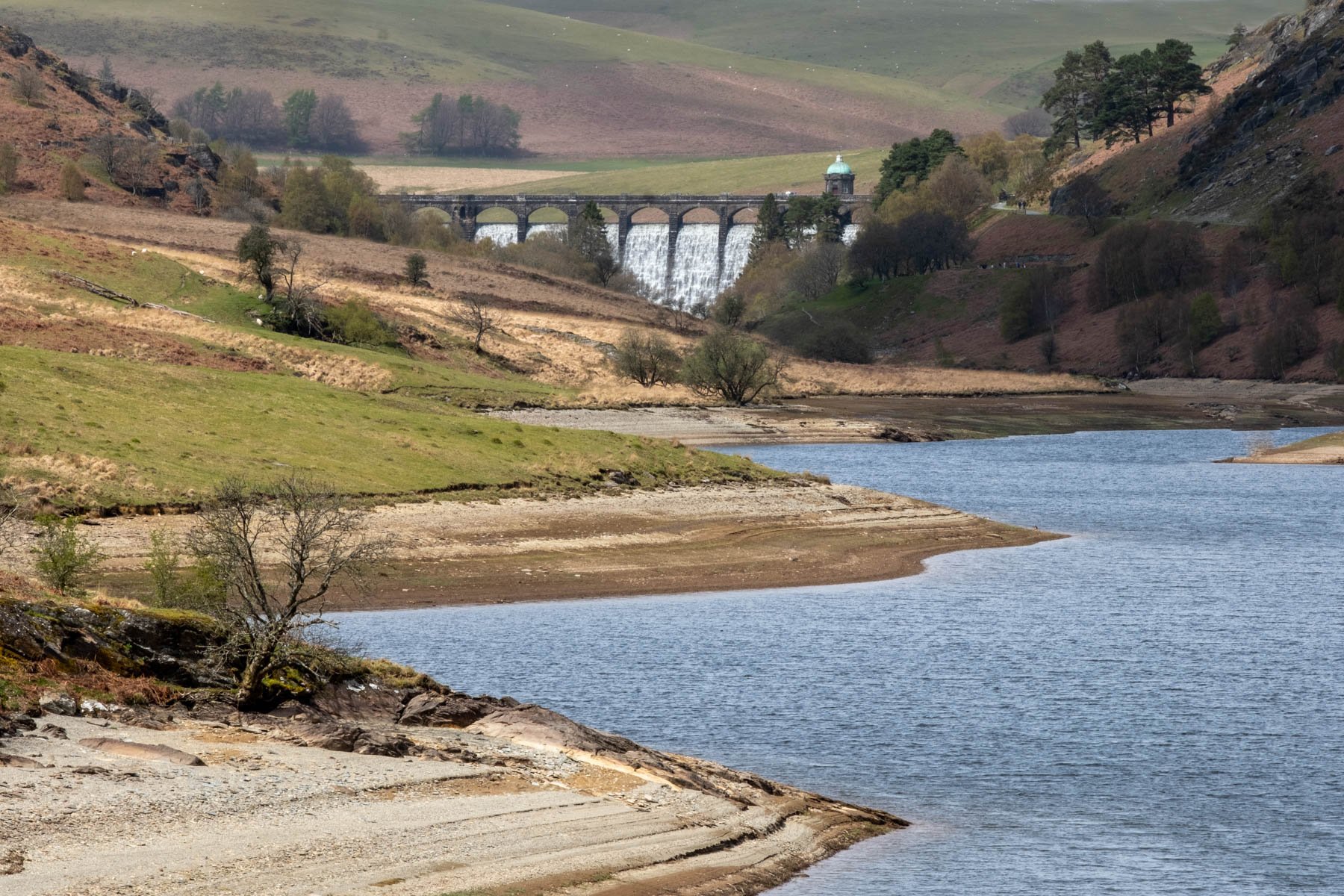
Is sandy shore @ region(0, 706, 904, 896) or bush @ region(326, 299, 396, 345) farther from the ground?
bush @ region(326, 299, 396, 345)

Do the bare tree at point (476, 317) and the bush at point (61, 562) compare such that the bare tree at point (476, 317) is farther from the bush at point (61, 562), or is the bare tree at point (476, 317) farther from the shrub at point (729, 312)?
the bush at point (61, 562)

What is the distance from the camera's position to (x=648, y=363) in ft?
348

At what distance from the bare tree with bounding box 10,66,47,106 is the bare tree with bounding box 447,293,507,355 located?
5092 cm

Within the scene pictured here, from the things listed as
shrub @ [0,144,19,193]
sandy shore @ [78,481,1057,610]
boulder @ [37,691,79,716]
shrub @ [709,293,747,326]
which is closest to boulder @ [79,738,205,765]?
boulder @ [37,691,79,716]

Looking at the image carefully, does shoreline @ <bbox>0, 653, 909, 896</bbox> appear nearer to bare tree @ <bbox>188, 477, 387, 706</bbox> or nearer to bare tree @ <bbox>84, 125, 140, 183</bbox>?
bare tree @ <bbox>188, 477, 387, 706</bbox>

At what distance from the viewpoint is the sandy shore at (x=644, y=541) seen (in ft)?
139

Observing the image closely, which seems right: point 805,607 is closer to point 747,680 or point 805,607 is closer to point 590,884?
point 747,680

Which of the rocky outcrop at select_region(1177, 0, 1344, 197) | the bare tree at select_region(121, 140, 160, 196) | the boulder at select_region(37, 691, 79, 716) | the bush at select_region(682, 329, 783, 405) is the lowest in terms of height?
the boulder at select_region(37, 691, 79, 716)

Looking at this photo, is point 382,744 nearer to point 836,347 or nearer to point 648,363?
point 648,363

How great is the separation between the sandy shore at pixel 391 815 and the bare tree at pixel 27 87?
14612cm

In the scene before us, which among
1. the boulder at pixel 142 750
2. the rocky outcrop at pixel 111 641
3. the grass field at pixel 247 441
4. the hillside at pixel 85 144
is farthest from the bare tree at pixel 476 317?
the boulder at pixel 142 750

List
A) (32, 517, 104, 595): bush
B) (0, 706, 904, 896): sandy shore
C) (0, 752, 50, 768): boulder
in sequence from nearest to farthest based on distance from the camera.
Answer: (0, 706, 904, 896): sandy shore
(0, 752, 50, 768): boulder
(32, 517, 104, 595): bush

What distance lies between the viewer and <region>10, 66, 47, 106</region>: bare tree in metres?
157

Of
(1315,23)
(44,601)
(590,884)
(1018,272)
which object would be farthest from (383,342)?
(1315,23)
